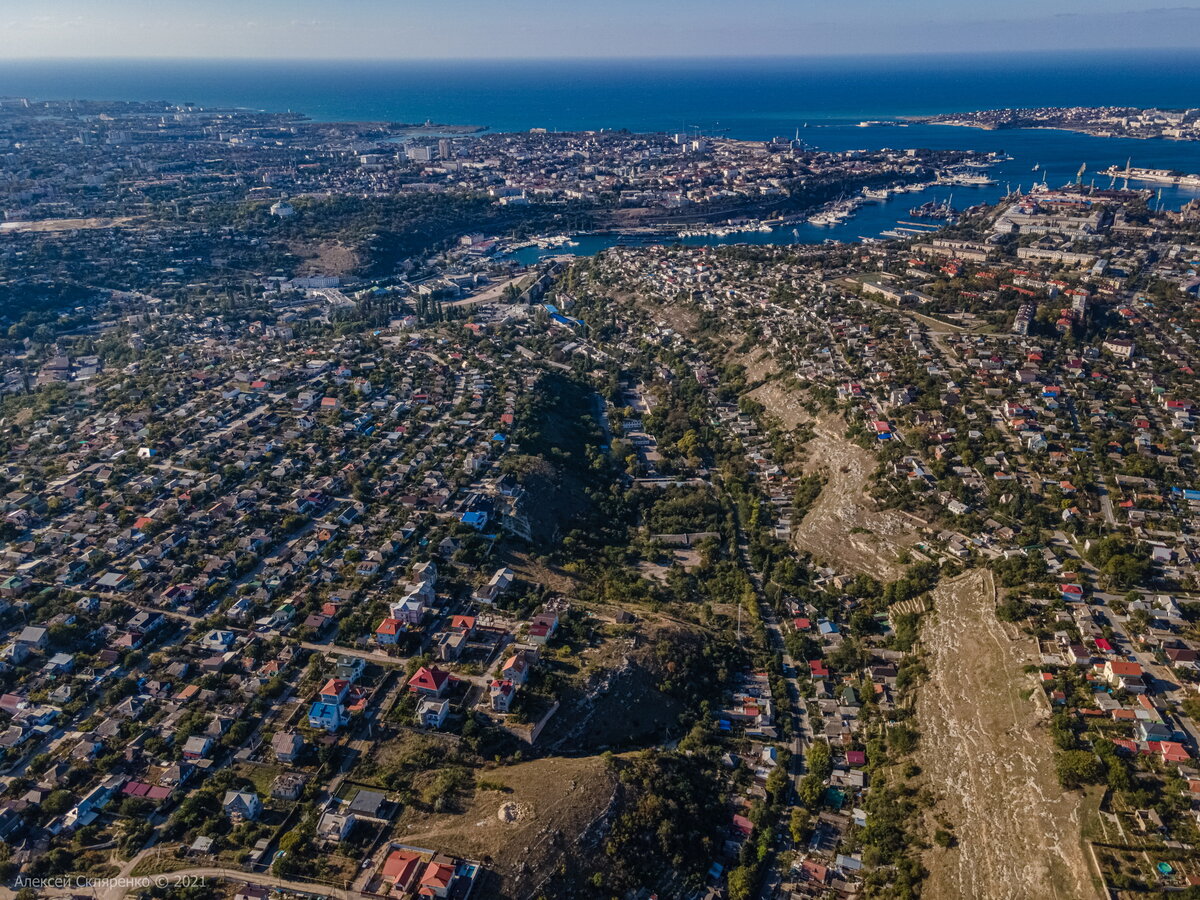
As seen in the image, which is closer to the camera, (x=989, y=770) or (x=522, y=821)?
(x=522, y=821)

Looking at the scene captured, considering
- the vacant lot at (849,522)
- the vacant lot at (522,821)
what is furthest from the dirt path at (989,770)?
the vacant lot at (522,821)

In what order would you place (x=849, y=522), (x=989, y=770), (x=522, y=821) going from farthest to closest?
(x=849, y=522) < (x=989, y=770) < (x=522, y=821)

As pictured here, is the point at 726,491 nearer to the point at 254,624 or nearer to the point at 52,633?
the point at 254,624

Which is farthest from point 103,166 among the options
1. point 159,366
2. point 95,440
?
point 95,440

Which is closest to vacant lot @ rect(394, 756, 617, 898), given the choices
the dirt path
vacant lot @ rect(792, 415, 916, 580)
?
the dirt path

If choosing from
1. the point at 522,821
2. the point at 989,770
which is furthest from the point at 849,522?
the point at 522,821

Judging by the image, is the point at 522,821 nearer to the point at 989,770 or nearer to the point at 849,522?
the point at 989,770
